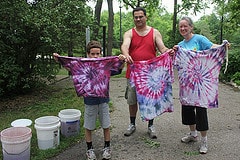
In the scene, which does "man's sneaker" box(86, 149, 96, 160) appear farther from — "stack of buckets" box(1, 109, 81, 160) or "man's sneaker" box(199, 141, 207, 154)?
"man's sneaker" box(199, 141, 207, 154)

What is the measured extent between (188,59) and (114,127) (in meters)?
1.89

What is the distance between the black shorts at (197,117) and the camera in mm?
3480

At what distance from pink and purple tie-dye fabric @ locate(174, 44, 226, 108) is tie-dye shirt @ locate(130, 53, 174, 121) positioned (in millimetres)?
297

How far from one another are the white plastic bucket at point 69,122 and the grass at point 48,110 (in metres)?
0.08

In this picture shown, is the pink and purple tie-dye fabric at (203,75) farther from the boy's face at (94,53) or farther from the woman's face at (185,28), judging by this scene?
the boy's face at (94,53)

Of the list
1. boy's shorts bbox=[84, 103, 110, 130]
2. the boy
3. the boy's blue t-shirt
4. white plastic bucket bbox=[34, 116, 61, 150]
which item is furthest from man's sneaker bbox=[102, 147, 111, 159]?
the boy's blue t-shirt

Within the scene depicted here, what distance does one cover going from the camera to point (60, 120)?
4.02m

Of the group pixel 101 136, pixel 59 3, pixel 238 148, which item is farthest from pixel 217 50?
pixel 59 3

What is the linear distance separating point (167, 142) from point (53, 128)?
5.55 ft

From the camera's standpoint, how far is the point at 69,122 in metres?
4.01

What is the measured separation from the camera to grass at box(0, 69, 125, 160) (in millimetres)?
3635

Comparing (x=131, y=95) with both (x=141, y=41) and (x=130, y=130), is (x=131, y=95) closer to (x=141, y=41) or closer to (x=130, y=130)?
(x=130, y=130)

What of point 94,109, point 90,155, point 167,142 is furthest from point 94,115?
point 167,142

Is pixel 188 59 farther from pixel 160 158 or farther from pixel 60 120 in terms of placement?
pixel 60 120
